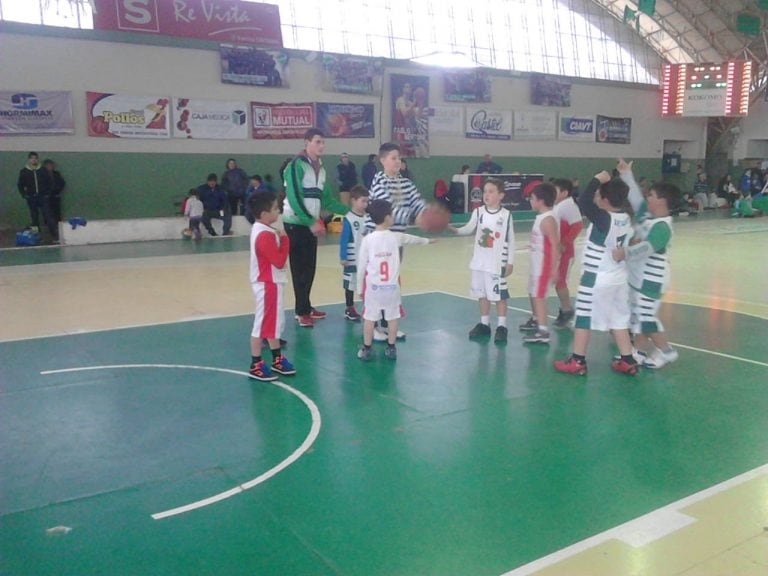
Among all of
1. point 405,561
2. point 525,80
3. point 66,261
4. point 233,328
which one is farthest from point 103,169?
point 405,561

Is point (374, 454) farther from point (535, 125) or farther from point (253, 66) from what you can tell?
point (535, 125)

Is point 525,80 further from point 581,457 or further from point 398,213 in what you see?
point 581,457

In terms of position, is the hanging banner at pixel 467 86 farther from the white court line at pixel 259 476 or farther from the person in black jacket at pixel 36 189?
the white court line at pixel 259 476

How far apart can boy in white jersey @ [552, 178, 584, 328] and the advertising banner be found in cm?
1509

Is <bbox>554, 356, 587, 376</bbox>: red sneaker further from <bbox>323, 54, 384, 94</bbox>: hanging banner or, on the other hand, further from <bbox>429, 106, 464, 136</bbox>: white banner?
<bbox>429, 106, 464, 136</bbox>: white banner

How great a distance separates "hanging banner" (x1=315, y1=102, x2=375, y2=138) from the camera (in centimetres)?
2147

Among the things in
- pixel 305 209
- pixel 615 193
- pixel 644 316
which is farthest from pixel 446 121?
pixel 615 193

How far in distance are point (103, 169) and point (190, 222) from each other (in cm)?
281

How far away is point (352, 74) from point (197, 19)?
4976mm

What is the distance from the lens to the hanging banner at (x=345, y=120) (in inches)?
845

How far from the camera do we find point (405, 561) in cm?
319

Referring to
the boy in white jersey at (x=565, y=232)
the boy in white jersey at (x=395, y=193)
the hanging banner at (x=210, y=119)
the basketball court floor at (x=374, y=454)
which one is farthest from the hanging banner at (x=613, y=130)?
the boy in white jersey at (x=395, y=193)

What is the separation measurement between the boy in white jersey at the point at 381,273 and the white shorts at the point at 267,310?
3.12 ft

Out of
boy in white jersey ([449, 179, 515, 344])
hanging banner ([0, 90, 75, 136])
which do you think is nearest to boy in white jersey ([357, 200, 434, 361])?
boy in white jersey ([449, 179, 515, 344])
